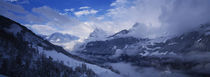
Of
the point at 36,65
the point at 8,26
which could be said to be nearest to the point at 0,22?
the point at 8,26

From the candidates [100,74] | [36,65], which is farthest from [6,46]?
[100,74]

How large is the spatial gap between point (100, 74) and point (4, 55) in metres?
94.7

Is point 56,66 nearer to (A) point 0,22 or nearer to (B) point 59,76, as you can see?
(B) point 59,76

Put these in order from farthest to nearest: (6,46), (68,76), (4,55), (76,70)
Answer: (76,70), (68,76), (6,46), (4,55)

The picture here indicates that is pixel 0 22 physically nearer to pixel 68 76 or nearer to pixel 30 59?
pixel 30 59

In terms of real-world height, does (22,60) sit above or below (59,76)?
above

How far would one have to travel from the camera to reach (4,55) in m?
93.7

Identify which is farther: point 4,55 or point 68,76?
point 68,76

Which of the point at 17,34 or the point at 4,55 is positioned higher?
the point at 17,34

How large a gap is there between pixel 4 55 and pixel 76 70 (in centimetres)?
6093

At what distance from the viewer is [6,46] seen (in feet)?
337

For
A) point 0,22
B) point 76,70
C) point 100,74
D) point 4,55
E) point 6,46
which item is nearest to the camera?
point 4,55

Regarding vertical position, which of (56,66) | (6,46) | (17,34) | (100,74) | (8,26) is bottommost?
(100,74)

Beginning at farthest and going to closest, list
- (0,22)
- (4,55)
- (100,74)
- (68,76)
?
(100,74), (0,22), (68,76), (4,55)
